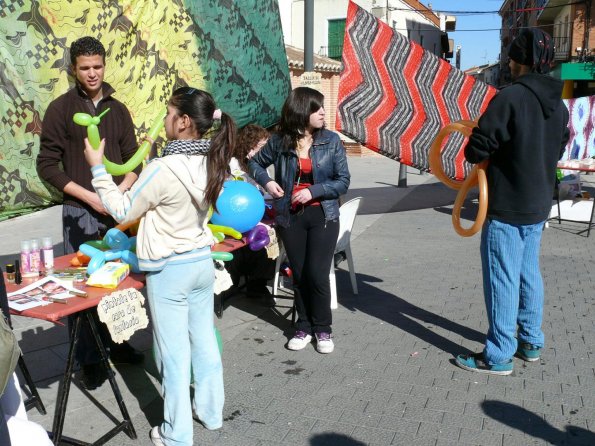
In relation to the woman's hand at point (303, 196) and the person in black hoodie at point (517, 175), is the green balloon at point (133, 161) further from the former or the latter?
the person in black hoodie at point (517, 175)

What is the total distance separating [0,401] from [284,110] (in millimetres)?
2705

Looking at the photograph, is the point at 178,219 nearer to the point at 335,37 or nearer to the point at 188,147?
the point at 188,147

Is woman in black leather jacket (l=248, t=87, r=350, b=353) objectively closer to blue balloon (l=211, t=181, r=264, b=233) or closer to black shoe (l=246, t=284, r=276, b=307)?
blue balloon (l=211, t=181, r=264, b=233)

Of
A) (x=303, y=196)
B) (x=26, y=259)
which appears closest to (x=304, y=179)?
(x=303, y=196)

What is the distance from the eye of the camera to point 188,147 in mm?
2879

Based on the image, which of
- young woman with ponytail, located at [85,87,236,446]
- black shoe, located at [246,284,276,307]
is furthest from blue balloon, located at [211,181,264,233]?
black shoe, located at [246,284,276,307]

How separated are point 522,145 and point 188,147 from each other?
1.94 m

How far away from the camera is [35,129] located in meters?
3.54

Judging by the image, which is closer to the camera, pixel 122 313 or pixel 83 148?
Result: pixel 122 313

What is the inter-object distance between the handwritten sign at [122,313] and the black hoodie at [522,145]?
2.09 metres

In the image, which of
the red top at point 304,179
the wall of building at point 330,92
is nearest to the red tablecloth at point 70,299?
the red top at point 304,179

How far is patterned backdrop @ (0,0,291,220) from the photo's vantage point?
345 centimetres

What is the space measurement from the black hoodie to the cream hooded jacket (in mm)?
1710

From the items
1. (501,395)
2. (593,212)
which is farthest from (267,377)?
(593,212)
